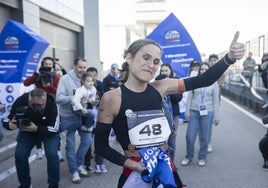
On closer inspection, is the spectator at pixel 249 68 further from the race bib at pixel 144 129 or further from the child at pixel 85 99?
the race bib at pixel 144 129

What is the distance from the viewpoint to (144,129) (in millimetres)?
2188

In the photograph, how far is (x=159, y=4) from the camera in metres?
50.9

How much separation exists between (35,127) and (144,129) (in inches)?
90.8

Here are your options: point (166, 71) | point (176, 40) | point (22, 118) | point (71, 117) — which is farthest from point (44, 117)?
point (176, 40)

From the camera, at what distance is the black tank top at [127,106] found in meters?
2.21

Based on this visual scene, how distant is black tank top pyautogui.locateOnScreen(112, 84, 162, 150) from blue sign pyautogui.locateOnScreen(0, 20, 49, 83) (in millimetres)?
4681

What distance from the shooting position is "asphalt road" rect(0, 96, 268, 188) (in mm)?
4840

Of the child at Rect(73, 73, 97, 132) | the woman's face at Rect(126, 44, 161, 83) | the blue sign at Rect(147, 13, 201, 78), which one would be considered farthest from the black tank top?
the blue sign at Rect(147, 13, 201, 78)

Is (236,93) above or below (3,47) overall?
below

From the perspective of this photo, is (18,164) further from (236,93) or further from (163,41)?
(236,93)

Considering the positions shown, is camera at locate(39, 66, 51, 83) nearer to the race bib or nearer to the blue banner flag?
the blue banner flag

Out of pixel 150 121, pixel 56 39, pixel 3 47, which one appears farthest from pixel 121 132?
pixel 56 39

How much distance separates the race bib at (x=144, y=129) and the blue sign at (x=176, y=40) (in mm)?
5643

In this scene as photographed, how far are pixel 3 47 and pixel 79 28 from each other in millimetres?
10734
